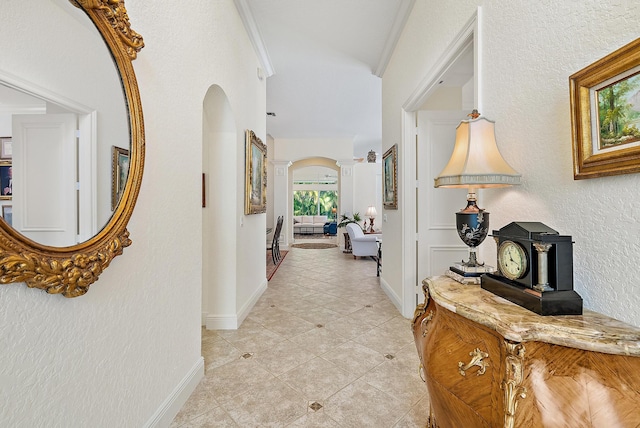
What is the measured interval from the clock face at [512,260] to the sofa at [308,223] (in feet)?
40.4

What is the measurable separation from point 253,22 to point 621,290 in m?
3.71

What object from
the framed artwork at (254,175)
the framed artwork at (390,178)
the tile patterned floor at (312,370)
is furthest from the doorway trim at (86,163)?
the framed artwork at (390,178)

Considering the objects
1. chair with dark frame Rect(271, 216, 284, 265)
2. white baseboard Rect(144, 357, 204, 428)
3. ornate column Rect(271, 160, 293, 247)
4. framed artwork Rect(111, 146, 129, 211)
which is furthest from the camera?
ornate column Rect(271, 160, 293, 247)

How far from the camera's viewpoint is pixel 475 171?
4.05ft

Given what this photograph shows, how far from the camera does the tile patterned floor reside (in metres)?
1.70

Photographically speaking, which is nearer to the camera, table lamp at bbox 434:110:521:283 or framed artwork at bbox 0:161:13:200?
framed artwork at bbox 0:161:13:200

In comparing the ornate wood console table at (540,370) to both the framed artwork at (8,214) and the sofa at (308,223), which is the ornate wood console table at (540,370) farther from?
the sofa at (308,223)

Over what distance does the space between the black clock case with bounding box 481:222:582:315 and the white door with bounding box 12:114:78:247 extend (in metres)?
1.59

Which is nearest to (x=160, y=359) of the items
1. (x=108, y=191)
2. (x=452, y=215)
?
(x=108, y=191)

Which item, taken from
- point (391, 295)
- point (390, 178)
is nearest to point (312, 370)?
point (391, 295)

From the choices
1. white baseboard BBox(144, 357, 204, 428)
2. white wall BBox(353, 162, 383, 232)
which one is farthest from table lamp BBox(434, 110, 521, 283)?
white wall BBox(353, 162, 383, 232)

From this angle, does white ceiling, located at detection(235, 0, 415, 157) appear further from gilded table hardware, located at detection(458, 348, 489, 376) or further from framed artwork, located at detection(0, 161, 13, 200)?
gilded table hardware, located at detection(458, 348, 489, 376)

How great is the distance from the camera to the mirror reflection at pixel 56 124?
848mm

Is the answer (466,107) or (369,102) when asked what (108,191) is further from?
(369,102)
